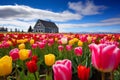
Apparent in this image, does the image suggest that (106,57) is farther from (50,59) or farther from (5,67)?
(50,59)

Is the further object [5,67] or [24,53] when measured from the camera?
[24,53]

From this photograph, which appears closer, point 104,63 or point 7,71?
point 104,63

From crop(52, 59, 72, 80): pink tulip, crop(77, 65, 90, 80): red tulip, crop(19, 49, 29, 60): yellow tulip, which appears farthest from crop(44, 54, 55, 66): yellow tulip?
crop(52, 59, 72, 80): pink tulip

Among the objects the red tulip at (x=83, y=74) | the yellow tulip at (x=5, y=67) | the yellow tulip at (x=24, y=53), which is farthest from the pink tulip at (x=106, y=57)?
the yellow tulip at (x=24, y=53)

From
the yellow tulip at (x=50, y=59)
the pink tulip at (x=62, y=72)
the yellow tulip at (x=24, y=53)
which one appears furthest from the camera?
the yellow tulip at (x=24, y=53)

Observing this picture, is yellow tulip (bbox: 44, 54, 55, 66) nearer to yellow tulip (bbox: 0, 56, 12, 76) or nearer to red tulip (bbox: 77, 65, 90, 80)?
yellow tulip (bbox: 0, 56, 12, 76)

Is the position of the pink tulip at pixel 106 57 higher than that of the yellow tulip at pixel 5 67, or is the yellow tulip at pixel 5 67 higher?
the pink tulip at pixel 106 57

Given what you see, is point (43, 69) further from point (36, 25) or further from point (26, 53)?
point (36, 25)

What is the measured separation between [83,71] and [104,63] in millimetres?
191

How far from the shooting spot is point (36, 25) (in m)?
95.9

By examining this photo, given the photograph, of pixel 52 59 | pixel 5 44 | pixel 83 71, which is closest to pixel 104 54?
pixel 83 71

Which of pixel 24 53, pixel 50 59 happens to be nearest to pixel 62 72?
pixel 50 59

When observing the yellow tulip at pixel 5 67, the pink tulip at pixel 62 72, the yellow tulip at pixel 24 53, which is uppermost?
the pink tulip at pixel 62 72

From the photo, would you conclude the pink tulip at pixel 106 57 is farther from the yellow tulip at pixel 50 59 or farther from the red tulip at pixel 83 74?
the yellow tulip at pixel 50 59
